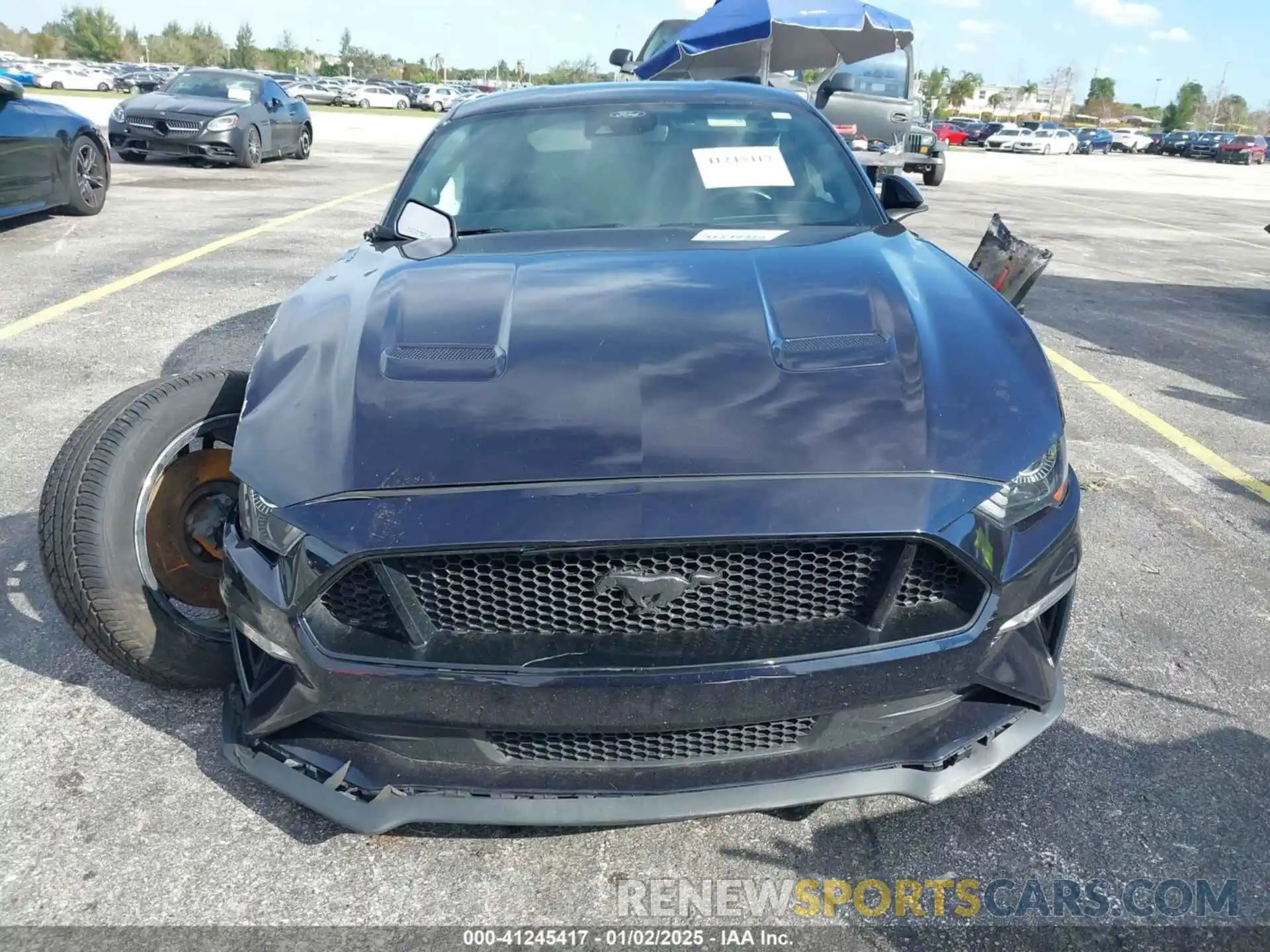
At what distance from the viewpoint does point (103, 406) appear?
8.89 feet

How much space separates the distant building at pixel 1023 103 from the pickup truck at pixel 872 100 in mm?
104676

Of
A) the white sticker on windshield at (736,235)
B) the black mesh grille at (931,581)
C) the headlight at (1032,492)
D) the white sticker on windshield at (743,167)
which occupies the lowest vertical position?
the black mesh grille at (931,581)

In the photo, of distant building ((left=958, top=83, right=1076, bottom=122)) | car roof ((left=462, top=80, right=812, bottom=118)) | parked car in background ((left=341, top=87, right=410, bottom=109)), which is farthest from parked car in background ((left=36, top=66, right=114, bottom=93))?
distant building ((left=958, top=83, right=1076, bottom=122))

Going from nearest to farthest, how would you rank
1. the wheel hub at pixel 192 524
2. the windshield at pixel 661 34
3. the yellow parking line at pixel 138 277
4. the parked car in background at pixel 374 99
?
the wheel hub at pixel 192 524 → the yellow parking line at pixel 138 277 → the windshield at pixel 661 34 → the parked car in background at pixel 374 99

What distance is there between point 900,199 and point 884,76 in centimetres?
1430

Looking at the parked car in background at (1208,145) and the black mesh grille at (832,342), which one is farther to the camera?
the parked car in background at (1208,145)

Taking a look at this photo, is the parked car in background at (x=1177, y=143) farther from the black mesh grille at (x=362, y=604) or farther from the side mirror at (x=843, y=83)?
the black mesh grille at (x=362, y=604)

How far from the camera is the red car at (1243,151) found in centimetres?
5016

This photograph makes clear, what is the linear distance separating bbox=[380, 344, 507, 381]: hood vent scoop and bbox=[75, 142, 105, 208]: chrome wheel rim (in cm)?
859

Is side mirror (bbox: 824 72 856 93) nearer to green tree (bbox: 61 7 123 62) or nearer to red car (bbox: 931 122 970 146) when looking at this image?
red car (bbox: 931 122 970 146)

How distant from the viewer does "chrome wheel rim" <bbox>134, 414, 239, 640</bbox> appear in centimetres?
255

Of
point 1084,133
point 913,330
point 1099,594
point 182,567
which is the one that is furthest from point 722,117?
point 1084,133

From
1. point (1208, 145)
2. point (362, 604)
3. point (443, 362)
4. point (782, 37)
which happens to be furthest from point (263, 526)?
point (1208, 145)

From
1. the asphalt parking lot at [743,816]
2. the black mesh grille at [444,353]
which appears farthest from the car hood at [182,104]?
the black mesh grille at [444,353]
